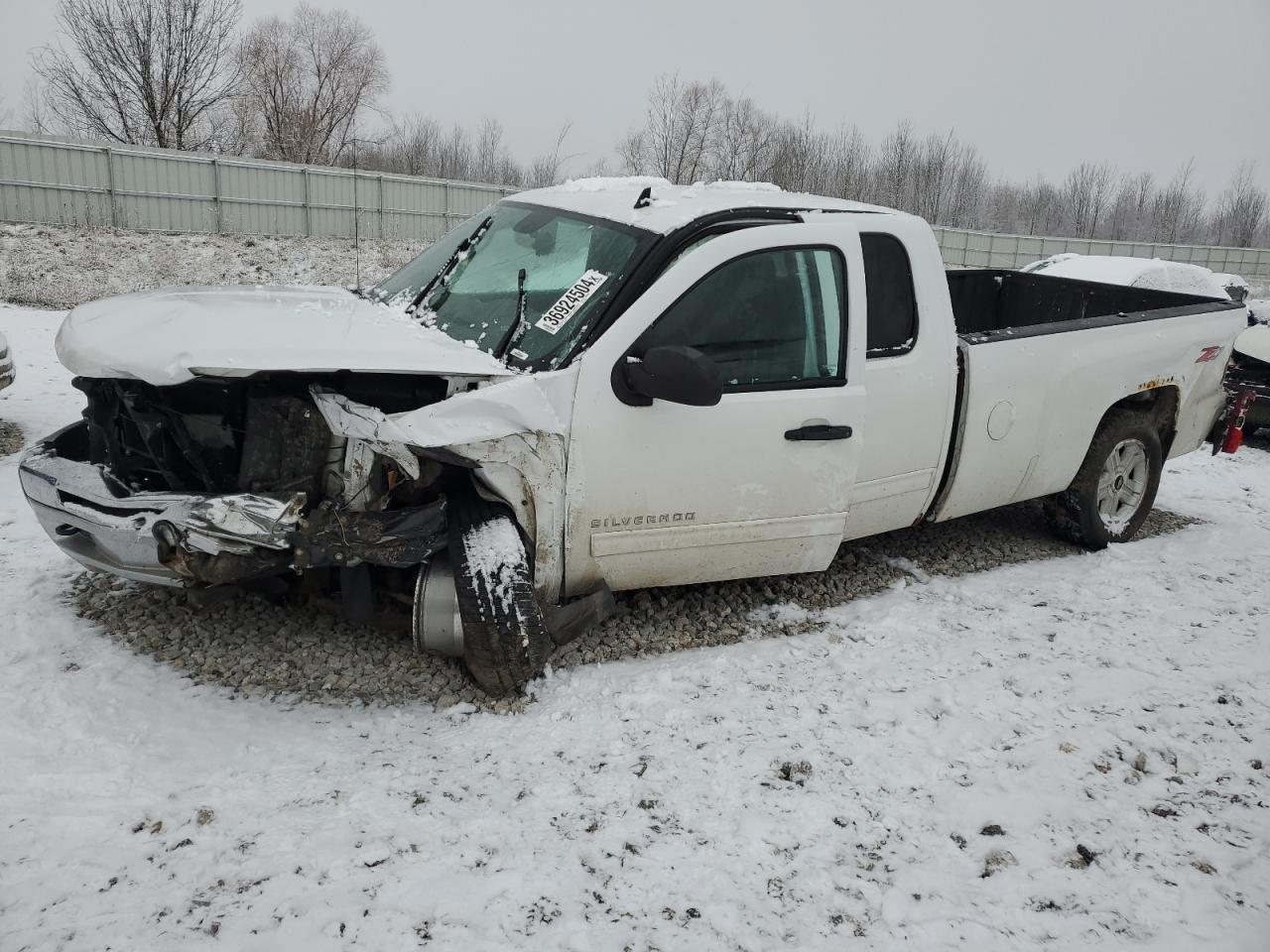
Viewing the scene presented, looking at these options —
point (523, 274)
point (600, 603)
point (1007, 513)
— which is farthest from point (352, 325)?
point (1007, 513)

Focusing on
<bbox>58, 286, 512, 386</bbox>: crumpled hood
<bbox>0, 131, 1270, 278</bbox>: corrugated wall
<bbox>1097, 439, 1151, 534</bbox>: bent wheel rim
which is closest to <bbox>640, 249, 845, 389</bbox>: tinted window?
<bbox>58, 286, 512, 386</bbox>: crumpled hood

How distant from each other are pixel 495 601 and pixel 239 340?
51.5 inches

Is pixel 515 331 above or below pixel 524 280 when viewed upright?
below

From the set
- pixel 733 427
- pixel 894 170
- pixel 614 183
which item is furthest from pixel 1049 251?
pixel 733 427

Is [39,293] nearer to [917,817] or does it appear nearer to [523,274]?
[523,274]

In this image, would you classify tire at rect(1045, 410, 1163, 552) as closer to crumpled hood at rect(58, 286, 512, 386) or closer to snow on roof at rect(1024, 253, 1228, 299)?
crumpled hood at rect(58, 286, 512, 386)

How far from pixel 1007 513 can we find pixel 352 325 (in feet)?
15.3

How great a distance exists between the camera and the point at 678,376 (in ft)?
10.7

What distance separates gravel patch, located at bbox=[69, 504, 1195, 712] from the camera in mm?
3506

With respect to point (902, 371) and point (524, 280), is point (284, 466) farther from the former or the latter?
point (902, 371)

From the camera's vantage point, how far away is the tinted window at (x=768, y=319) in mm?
3621

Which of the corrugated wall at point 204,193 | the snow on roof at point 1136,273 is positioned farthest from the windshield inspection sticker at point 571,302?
the corrugated wall at point 204,193

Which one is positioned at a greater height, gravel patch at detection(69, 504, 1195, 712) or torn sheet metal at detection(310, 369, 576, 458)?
torn sheet metal at detection(310, 369, 576, 458)

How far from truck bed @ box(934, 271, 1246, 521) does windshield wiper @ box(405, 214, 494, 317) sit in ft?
8.30
